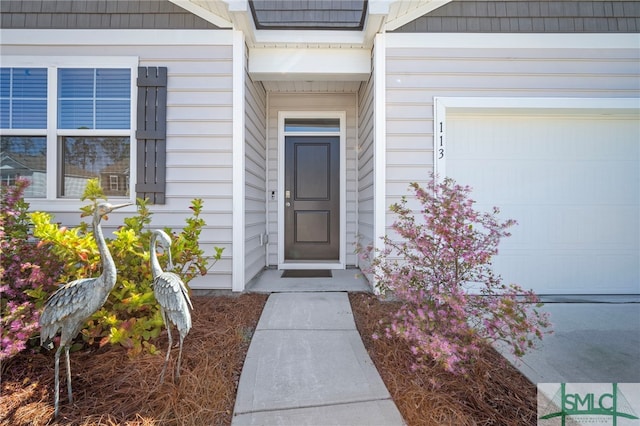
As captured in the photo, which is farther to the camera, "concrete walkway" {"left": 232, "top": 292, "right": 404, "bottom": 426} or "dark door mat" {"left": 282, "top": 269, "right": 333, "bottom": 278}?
"dark door mat" {"left": 282, "top": 269, "right": 333, "bottom": 278}

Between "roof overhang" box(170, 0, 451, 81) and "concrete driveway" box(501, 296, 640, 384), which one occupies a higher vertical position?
"roof overhang" box(170, 0, 451, 81)

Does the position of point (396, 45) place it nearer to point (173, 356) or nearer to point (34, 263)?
point (173, 356)

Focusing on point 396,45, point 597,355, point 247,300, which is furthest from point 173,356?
point 396,45

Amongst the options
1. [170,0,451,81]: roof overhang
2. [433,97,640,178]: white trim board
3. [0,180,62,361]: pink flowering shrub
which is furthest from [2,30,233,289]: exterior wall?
[433,97,640,178]: white trim board

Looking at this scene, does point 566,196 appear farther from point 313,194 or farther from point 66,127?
point 66,127

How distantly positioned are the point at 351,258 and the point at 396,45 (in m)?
2.52

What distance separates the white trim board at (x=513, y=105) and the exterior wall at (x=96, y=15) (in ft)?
7.82

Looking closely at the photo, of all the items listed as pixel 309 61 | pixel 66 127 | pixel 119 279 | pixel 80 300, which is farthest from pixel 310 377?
pixel 66 127

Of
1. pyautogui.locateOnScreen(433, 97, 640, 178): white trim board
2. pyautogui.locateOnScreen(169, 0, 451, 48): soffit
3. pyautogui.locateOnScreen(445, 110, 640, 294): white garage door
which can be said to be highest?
pyautogui.locateOnScreen(169, 0, 451, 48): soffit

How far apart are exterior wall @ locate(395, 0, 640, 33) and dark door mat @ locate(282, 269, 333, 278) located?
108 inches

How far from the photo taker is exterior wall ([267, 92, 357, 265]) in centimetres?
414

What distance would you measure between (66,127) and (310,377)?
3222mm

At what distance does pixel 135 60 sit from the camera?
304 centimetres

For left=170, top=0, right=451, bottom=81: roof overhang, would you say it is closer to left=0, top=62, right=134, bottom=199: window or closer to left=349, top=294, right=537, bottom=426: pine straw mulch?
left=0, top=62, right=134, bottom=199: window
